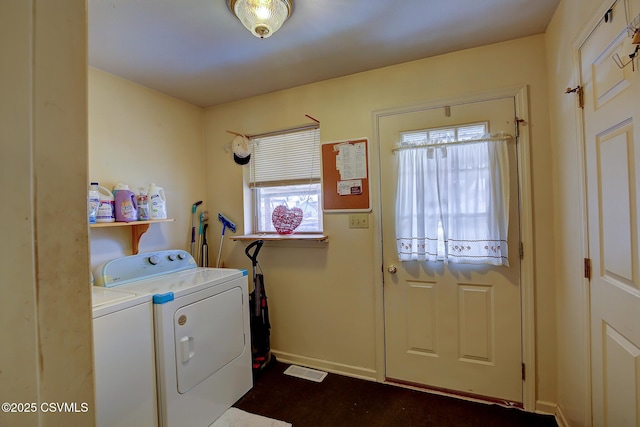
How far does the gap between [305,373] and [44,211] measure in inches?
89.8

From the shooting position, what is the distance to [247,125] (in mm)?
2611

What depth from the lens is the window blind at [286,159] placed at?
2406mm

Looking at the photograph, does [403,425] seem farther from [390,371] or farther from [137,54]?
[137,54]

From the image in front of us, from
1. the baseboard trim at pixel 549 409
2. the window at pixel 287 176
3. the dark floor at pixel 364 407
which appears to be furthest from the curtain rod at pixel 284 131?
the baseboard trim at pixel 549 409

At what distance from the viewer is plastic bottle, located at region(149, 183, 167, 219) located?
6.91 feet

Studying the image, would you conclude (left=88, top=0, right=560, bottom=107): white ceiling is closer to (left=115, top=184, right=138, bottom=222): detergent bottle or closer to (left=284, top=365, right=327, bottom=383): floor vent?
(left=115, top=184, right=138, bottom=222): detergent bottle

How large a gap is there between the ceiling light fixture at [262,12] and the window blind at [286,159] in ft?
3.30

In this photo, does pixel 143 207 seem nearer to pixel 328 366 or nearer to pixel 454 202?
pixel 328 366

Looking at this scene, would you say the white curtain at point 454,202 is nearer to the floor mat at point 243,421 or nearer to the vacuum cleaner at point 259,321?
the vacuum cleaner at point 259,321

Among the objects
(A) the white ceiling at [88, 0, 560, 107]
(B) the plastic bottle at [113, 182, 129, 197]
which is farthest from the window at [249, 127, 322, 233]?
(B) the plastic bottle at [113, 182, 129, 197]

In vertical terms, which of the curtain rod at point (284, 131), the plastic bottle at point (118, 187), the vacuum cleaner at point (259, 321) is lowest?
the vacuum cleaner at point (259, 321)

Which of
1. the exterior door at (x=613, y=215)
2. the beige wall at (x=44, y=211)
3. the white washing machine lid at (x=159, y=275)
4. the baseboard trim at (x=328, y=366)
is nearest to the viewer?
the beige wall at (x=44, y=211)

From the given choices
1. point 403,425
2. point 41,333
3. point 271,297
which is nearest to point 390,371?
point 403,425

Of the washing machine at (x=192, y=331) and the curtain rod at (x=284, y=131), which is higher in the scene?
the curtain rod at (x=284, y=131)
